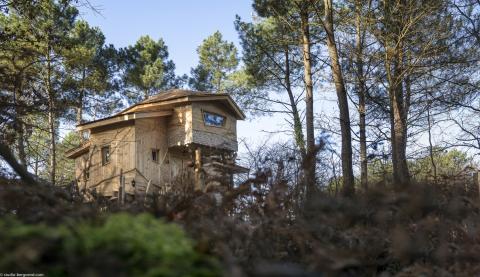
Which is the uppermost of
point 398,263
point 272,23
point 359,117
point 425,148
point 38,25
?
point 272,23

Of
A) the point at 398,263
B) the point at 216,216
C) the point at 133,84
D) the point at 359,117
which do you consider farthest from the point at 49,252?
the point at 133,84

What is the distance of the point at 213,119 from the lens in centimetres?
2308

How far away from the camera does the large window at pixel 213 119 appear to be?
22.6 m

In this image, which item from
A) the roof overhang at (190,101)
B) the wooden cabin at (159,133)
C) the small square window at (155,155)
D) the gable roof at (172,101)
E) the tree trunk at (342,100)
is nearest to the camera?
the tree trunk at (342,100)

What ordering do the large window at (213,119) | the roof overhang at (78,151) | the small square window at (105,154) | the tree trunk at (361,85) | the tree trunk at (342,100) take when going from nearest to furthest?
1. the tree trunk at (342,100)
2. the tree trunk at (361,85)
3. the small square window at (105,154)
4. the large window at (213,119)
5. the roof overhang at (78,151)

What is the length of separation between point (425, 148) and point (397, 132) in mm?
2518

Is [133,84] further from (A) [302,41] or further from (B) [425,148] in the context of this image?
(B) [425,148]

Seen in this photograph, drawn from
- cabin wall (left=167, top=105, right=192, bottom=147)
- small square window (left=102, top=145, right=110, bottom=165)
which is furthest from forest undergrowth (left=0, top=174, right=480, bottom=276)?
small square window (left=102, top=145, right=110, bottom=165)

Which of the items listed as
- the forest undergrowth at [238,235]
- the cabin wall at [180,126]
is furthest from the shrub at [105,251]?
the cabin wall at [180,126]

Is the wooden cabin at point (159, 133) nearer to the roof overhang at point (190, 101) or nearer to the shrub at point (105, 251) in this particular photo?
the roof overhang at point (190, 101)

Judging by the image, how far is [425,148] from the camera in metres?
15.8

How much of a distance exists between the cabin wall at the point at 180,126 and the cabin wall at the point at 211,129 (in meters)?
0.22

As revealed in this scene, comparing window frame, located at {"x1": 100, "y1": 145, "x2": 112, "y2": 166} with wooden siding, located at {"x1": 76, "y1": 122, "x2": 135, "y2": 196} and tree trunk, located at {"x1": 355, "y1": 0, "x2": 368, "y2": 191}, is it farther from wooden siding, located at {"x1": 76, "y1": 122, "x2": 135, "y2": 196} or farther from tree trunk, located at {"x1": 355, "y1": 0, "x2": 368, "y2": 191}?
tree trunk, located at {"x1": 355, "y1": 0, "x2": 368, "y2": 191}

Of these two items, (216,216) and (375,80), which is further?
(375,80)
